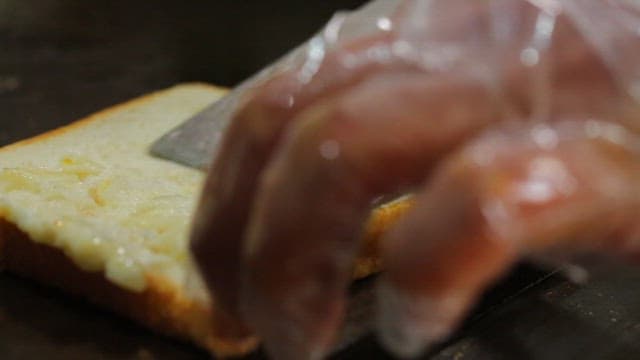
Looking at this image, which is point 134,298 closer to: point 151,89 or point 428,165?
point 428,165

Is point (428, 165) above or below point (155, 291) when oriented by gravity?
above

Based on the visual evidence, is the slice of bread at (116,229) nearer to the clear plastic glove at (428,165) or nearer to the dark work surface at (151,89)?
the dark work surface at (151,89)

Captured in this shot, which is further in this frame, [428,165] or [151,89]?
[151,89]

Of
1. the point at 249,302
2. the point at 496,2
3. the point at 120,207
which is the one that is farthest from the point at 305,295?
the point at 120,207

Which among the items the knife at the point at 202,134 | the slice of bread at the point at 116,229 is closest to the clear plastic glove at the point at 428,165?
the slice of bread at the point at 116,229

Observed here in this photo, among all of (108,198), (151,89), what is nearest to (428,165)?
(108,198)

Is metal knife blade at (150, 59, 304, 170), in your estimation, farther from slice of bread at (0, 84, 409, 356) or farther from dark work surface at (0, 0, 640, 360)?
dark work surface at (0, 0, 640, 360)

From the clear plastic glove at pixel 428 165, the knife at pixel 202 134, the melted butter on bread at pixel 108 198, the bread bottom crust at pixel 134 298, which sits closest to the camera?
the clear plastic glove at pixel 428 165
